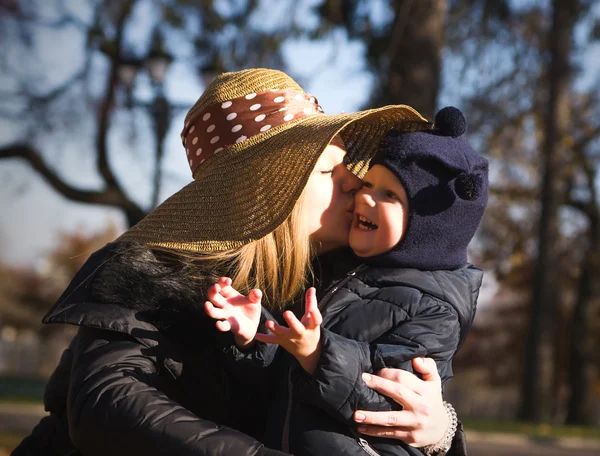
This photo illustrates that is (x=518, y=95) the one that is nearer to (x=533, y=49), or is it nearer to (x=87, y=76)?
(x=533, y=49)

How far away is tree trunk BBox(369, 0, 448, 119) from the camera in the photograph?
682 cm

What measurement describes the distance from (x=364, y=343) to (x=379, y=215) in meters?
0.46

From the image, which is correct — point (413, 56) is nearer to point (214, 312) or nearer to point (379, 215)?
point (379, 215)

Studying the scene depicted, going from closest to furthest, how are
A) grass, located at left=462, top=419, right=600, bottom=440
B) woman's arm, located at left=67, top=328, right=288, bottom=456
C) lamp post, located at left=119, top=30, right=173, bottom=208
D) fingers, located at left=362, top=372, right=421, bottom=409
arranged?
1. woman's arm, located at left=67, top=328, right=288, bottom=456
2. fingers, located at left=362, top=372, right=421, bottom=409
3. lamp post, located at left=119, top=30, right=173, bottom=208
4. grass, located at left=462, top=419, right=600, bottom=440

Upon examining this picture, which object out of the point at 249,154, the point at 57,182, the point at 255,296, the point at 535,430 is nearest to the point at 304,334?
the point at 255,296

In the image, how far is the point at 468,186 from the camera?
244 cm

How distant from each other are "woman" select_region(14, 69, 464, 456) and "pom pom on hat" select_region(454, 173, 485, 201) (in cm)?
33

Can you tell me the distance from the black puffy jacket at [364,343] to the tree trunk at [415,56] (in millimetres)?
4427

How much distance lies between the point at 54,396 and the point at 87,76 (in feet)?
39.8

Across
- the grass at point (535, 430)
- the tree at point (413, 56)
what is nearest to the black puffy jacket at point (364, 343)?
the tree at point (413, 56)

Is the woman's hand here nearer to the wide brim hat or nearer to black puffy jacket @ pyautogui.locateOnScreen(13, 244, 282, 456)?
black puffy jacket @ pyautogui.locateOnScreen(13, 244, 282, 456)

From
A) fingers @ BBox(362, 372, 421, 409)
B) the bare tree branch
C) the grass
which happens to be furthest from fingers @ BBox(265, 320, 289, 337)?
the grass

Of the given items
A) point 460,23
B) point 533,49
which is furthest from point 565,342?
point 460,23

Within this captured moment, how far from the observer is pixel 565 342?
29.1 meters
